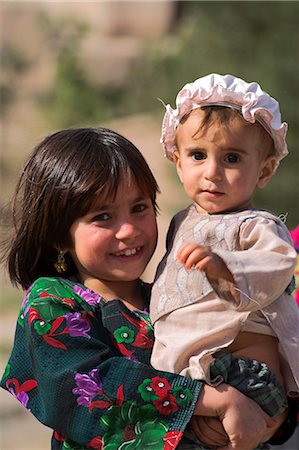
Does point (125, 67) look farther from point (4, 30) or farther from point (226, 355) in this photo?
point (226, 355)

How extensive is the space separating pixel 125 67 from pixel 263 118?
1978 centimetres

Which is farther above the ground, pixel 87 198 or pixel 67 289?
pixel 87 198

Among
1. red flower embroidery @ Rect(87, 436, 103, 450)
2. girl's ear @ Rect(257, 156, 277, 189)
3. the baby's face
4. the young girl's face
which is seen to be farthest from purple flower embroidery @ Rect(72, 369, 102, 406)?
girl's ear @ Rect(257, 156, 277, 189)

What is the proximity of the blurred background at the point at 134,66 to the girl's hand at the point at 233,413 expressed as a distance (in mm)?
7506

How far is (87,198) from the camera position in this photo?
3121 mm

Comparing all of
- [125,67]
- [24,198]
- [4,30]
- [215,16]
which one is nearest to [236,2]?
[215,16]

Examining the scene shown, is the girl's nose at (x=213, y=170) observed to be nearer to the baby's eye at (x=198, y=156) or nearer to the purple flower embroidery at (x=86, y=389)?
the baby's eye at (x=198, y=156)

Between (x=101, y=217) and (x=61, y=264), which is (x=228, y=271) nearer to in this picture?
(x=101, y=217)

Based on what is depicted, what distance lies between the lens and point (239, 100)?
9.87 feet

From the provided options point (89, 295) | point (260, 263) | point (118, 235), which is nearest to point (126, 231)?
point (118, 235)

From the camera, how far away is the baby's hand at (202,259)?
8.94ft

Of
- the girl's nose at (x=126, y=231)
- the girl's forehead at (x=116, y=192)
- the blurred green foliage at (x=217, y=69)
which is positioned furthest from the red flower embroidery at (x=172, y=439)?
the blurred green foliage at (x=217, y=69)

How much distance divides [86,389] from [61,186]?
625mm

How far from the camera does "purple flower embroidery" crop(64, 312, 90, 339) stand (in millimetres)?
3010
